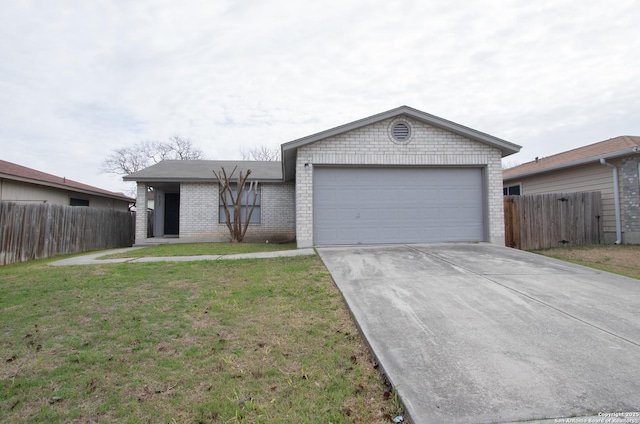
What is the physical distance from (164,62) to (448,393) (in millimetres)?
12178

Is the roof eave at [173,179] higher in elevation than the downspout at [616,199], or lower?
higher

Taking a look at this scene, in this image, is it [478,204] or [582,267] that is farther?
[478,204]

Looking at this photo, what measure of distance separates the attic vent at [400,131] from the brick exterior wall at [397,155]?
0.10 metres

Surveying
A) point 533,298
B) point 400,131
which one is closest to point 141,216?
point 400,131

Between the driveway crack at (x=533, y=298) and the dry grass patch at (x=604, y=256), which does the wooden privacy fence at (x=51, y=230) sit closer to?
the driveway crack at (x=533, y=298)

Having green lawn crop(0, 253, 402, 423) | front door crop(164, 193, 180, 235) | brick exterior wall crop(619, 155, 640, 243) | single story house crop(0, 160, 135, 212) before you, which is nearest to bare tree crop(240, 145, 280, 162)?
single story house crop(0, 160, 135, 212)

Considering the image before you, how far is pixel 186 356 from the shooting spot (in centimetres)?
321

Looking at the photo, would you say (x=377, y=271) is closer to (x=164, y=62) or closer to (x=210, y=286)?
(x=210, y=286)

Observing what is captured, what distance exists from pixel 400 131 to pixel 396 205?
7.45 feet

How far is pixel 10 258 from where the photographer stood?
9.73 meters

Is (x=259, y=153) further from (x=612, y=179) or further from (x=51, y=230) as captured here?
(x=612, y=179)

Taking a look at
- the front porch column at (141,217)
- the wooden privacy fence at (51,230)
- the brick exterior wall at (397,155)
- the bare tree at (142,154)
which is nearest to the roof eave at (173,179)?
the front porch column at (141,217)

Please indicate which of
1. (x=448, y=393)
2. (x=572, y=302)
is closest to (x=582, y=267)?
(x=572, y=302)

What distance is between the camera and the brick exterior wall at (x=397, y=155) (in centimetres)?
957
